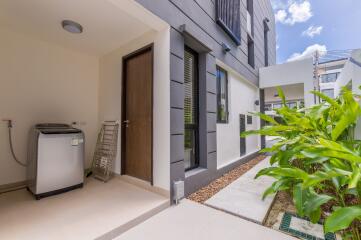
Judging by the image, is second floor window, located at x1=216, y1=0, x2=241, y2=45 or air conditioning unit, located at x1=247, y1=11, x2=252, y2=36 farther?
air conditioning unit, located at x1=247, y1=11, x2=252, y2=36

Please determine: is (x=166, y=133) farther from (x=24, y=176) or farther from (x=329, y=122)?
(x=24, y=176)

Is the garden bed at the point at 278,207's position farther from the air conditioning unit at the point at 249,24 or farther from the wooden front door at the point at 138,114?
the air conditioning unit at the point at 249,24

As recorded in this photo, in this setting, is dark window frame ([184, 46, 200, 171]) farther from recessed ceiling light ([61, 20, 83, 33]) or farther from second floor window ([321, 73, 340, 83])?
second floor window ([321, 73, 340, 83])

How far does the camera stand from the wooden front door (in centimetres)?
288

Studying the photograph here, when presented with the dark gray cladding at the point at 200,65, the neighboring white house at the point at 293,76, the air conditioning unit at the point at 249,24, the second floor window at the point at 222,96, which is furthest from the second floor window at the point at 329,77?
the second floor window at the point at 222,96

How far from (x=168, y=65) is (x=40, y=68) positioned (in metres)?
2.35

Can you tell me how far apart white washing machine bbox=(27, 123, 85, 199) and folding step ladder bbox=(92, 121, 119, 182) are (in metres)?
0.49

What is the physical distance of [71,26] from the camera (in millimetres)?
2707

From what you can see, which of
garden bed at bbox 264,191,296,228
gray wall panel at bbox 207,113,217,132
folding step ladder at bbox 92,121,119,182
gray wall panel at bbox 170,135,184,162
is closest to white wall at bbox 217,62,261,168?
gray wall panel at bbox 207,113,217,132

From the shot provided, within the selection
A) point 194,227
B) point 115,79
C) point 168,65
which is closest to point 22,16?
point 115,79

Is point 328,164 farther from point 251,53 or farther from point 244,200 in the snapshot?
point 251,53

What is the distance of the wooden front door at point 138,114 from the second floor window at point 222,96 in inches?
71.8

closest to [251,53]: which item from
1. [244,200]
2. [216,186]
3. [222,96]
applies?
[222,96]

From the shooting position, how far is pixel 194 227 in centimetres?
190
